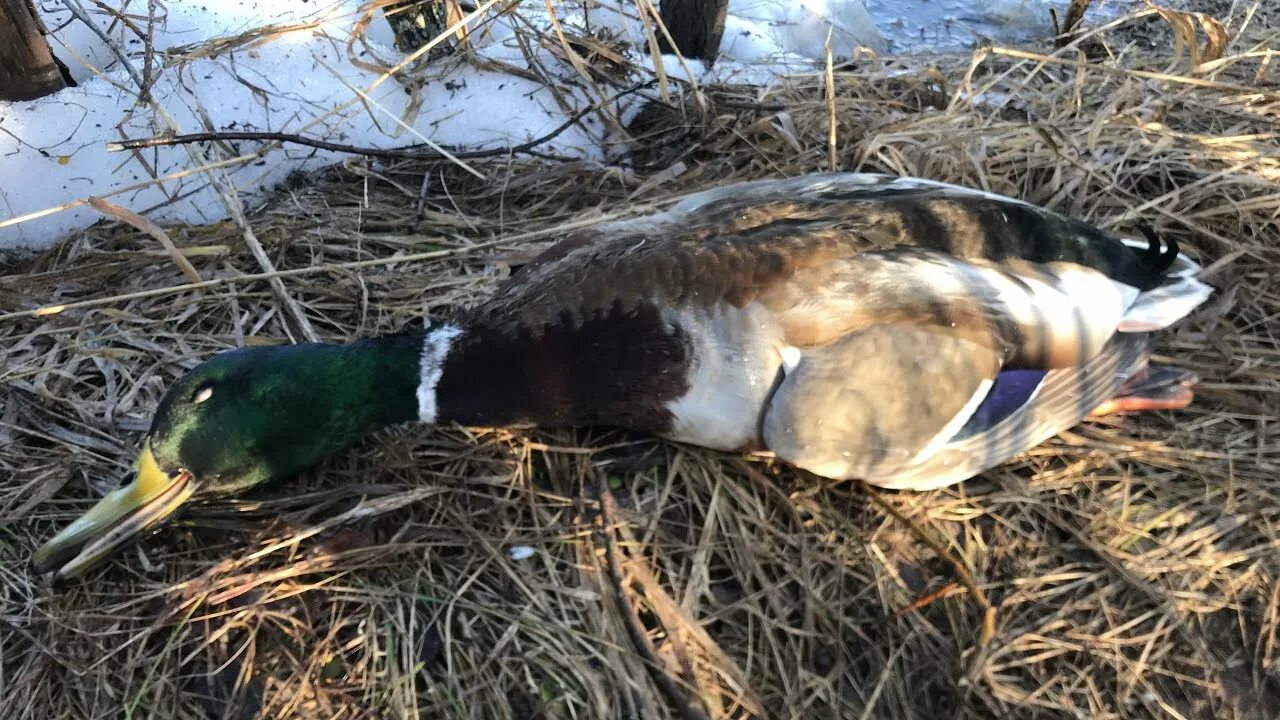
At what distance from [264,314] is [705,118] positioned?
178 centimetres

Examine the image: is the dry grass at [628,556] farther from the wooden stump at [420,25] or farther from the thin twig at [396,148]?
the wooden stump at [420,25]

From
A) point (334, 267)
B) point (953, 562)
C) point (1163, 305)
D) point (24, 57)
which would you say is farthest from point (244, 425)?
point (1163, 305)

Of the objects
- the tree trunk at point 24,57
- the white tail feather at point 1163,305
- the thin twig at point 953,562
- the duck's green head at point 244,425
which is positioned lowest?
the thin twig at point 953,562

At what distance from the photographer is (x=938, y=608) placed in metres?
1.93

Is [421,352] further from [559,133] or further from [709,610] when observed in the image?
[559,133]

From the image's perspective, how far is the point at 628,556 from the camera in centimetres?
201

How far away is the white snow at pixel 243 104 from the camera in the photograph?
288 centimetres

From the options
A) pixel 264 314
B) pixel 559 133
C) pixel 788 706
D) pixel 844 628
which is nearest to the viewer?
pixel 788 706

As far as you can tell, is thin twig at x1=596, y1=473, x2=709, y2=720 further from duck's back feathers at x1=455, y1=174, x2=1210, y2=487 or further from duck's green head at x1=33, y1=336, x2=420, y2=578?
duck's green head at x1=33, y1=336, x2=420, y2=578

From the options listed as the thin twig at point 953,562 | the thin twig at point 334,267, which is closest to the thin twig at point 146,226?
the thin twig at point 334,267

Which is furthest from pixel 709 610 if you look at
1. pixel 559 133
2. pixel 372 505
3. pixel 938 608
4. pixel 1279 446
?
pixel 559 133

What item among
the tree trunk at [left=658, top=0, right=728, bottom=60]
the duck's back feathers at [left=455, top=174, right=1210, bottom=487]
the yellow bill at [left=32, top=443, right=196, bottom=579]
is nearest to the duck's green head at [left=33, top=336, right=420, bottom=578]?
the yellow bill at [left=32, top=443, right=196, bottom=579]

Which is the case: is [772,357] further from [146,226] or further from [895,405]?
[146,226]

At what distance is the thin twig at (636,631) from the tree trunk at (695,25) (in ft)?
7.89
